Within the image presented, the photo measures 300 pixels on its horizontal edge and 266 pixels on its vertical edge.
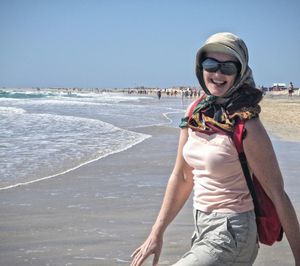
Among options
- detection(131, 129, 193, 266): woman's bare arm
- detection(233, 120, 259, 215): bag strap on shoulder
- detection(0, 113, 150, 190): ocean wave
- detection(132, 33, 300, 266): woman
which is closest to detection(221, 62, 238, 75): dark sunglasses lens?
detection(132, 33, 300, 266): woman

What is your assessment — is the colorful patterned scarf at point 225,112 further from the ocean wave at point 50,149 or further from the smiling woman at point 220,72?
the ocean wave at point 50,149

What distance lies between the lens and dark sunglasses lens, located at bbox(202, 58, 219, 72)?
216 centimetres

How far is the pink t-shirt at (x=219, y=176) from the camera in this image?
6.73 feet

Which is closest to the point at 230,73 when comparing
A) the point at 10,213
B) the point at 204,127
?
the point at 204,127

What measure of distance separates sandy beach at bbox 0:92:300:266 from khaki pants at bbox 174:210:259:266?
1889mm

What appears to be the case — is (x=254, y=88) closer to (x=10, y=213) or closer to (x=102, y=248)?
(x=102, y=248)

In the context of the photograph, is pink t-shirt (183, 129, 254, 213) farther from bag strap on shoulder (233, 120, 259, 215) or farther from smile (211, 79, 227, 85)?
smile (211, 79, 227, 85)

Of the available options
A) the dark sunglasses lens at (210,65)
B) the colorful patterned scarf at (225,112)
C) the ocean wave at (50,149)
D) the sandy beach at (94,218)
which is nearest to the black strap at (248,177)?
the colorful patterned scarf at (225,112)

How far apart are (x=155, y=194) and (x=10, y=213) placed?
6.48ft

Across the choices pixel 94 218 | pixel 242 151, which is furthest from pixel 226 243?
pixel 94 218

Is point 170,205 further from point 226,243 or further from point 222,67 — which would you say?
point 222,67

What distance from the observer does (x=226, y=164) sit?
81.0 inches

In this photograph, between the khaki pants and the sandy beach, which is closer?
the khaki pants

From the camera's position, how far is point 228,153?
2035 mm
